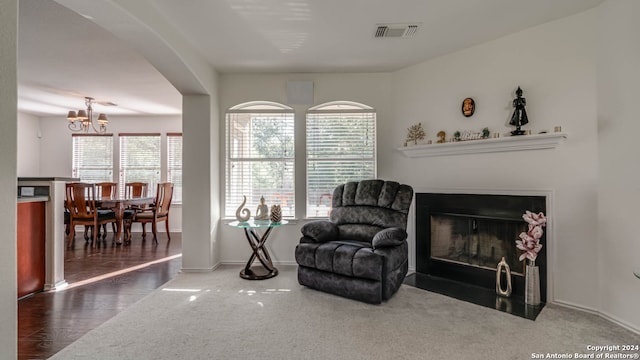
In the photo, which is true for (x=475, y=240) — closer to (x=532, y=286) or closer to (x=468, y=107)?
(x=532, y=286)

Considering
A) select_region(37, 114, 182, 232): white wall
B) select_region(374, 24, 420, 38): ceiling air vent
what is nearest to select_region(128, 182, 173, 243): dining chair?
select_region(37, 114, 182, 232): white wall

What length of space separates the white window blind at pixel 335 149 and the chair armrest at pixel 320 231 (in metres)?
0.72

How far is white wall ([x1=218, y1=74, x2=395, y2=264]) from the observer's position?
4.10m

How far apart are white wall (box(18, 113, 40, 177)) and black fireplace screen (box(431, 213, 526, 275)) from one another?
8.26 m

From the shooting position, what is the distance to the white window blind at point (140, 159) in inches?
265

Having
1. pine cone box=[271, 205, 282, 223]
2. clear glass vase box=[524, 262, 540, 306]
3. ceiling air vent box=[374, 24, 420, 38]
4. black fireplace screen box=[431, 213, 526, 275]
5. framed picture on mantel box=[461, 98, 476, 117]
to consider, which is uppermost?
ceiling air vent box=[374, 24, 420, 38]

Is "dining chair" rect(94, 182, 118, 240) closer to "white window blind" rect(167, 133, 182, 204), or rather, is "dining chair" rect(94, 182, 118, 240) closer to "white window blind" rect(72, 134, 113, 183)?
"white window blind" rect(72, 134, 113, 183)

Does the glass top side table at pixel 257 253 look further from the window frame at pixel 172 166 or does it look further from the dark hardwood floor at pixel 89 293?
the window frame at pixel 172 166

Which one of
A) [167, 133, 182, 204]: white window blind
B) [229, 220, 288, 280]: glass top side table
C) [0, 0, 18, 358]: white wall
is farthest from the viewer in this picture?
[167, 133, 182, 204]: white window blind

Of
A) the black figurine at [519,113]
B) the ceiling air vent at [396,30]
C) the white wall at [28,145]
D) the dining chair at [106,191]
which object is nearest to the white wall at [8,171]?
the ceiling air vent at [396,30]

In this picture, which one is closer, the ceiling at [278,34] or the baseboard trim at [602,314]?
the baseboard trim at [602,314]

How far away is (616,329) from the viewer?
238 cm

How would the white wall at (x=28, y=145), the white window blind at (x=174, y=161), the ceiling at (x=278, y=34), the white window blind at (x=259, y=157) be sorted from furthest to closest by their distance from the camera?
the white window blind at (x=174, y=161) < the white wall at (x=28, y=145) < the white window blind at (x=259, y=157) < the ceiling at (x=278, y=34)

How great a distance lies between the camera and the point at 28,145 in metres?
6.60
